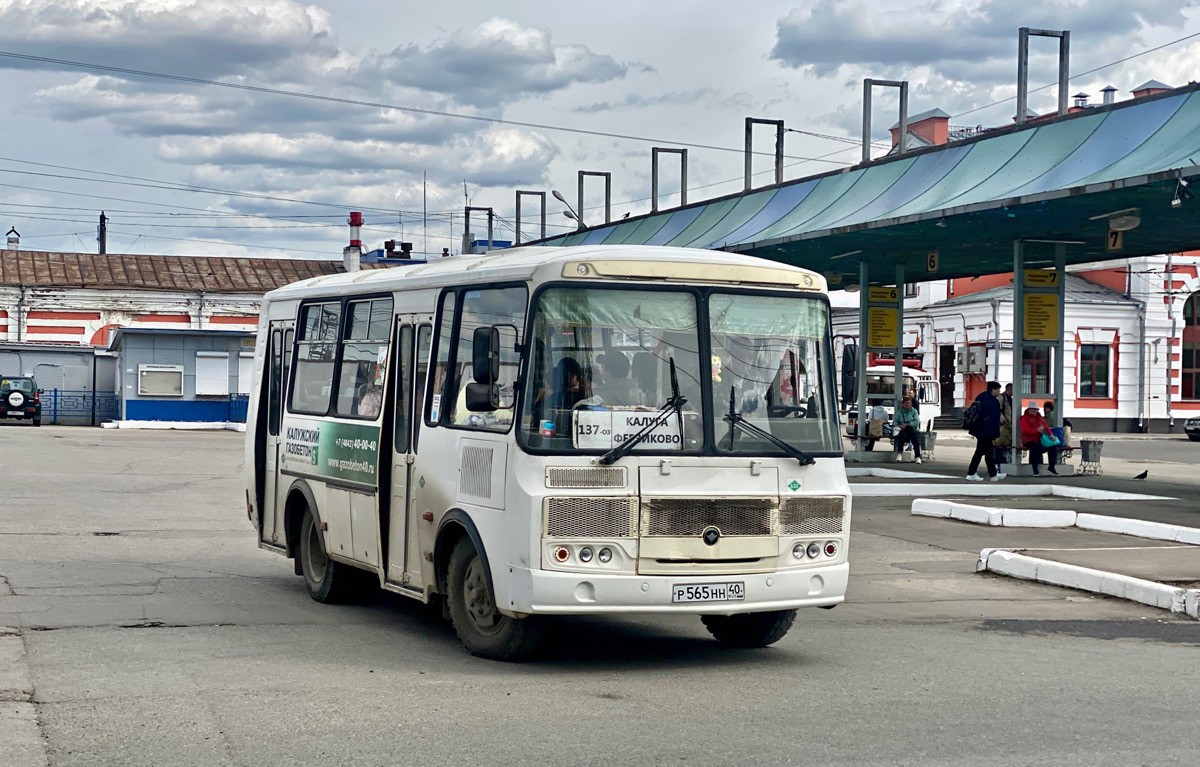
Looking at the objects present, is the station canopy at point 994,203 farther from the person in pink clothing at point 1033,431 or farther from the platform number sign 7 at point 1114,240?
the person in pink clothing at point 1033,431

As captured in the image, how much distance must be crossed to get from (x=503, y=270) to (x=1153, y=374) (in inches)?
2347

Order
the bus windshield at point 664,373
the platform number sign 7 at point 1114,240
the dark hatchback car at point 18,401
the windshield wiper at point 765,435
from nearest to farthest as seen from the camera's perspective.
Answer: the bus windshield at point 664,373
the windshield wiper at point 765,435
the platform number sign 7 at point 1114,240
the dark hatchback car at point 18,401

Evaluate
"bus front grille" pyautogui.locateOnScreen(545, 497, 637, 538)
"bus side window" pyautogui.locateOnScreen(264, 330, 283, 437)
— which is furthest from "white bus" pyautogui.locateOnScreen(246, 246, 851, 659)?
"bus side window" pyautogui.locateOnScreen(264, 330, 283, 437)

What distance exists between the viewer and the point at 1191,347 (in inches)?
2502

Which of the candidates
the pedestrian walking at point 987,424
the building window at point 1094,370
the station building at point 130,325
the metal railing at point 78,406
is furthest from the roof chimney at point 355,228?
the pedestrian walking at point 987,424

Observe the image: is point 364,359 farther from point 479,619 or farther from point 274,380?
point 479,619

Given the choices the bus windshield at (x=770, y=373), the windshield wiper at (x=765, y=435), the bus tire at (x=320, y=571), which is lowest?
the bus tire at (x=320, y=571)

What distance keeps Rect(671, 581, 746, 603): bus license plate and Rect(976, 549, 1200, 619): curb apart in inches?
202

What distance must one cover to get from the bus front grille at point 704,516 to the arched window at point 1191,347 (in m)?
59.9

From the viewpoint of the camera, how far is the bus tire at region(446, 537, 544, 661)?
8625 millimetres

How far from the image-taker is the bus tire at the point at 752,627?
9.41m

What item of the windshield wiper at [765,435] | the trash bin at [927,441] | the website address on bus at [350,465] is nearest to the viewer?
the windshield wiper at [765,435]

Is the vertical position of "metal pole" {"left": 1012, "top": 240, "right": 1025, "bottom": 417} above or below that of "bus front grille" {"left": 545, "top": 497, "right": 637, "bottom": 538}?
above

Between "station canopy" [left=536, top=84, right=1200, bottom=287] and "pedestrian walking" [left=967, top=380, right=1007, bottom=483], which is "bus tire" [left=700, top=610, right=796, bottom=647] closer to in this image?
"station canopy" [left=536, top=84, right=1200, bottom=287]
